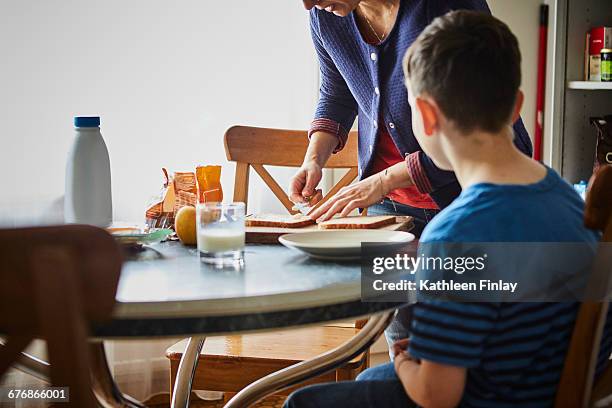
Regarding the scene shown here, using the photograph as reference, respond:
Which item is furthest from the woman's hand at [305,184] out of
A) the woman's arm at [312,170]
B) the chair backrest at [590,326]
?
the chair backrest at [590,326]

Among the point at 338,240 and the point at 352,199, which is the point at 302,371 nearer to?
the point at 338,240

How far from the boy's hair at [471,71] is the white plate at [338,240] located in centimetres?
23

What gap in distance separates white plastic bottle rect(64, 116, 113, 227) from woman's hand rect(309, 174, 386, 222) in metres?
0.39

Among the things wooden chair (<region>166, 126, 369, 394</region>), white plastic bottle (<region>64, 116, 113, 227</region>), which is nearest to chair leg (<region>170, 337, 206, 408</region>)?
wooden chair (<region>166, 126, 369, 394</region>)

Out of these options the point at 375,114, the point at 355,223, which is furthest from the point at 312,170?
the point at 355,223

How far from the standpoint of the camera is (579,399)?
1005mm

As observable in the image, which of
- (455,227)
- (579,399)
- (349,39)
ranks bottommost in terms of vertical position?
(579,399)

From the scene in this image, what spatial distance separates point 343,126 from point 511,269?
1060 millimetres

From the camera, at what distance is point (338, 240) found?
1.33 m

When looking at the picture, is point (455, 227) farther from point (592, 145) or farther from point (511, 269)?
point (592, 145)

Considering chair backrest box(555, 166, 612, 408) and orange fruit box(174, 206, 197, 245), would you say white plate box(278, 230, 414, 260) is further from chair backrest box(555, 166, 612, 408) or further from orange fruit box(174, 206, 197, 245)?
chair backrest box(555, 166, 612, 408)

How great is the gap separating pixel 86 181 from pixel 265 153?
2.82 feet

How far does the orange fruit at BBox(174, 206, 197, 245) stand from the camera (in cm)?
139

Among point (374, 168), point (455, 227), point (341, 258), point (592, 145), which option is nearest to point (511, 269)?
point (455, 227)
